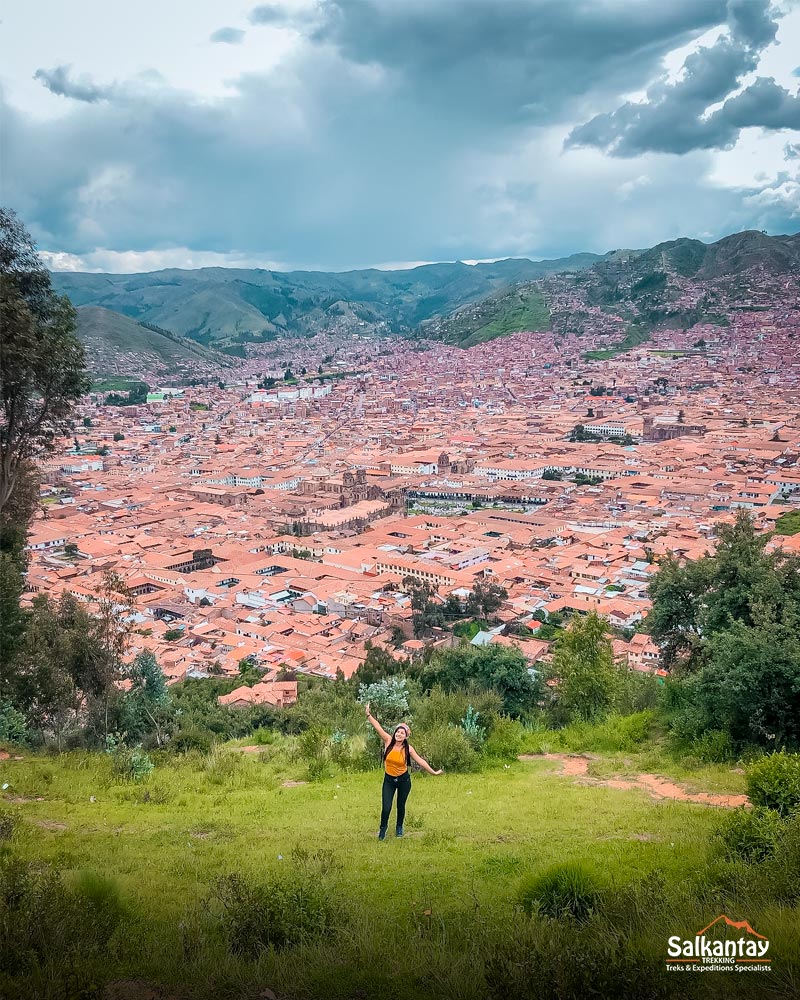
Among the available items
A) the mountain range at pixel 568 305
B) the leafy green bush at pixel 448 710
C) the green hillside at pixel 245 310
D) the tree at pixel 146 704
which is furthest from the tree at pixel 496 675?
the green hillside at pixel 245 310

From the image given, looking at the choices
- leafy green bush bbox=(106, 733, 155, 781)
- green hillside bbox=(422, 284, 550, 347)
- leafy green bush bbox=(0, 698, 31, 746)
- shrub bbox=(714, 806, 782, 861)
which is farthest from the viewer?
green hillside bbox=(422, 284, 550, 347)

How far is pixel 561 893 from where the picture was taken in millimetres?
2904

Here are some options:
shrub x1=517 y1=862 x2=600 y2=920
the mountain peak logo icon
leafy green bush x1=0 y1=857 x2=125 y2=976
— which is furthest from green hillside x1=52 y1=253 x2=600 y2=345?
the mountain peak logo icon

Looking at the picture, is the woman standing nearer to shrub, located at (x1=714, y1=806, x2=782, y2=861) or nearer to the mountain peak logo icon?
shrub, located at (x1=714, y1=806, x2=782, y2=861)

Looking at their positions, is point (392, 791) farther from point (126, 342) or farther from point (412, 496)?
point (126, 342)

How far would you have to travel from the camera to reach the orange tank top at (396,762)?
12.6ft

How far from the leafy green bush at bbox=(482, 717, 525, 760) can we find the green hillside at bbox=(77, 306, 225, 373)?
96914 mm

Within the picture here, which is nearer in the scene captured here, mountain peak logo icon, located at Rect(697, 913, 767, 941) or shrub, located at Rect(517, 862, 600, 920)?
mountain peak logo icon, located at Rect(697, 913, 767, 941)

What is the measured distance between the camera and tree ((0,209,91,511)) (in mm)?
5312

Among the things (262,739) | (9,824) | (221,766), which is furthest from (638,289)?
(9,824)

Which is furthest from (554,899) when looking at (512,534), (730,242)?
(730,242)

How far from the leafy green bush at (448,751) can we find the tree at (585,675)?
244 cm

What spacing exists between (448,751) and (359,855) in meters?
2.21

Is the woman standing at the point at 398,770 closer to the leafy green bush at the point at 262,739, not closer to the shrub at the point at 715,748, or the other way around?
the shrub at the point at 715,748
